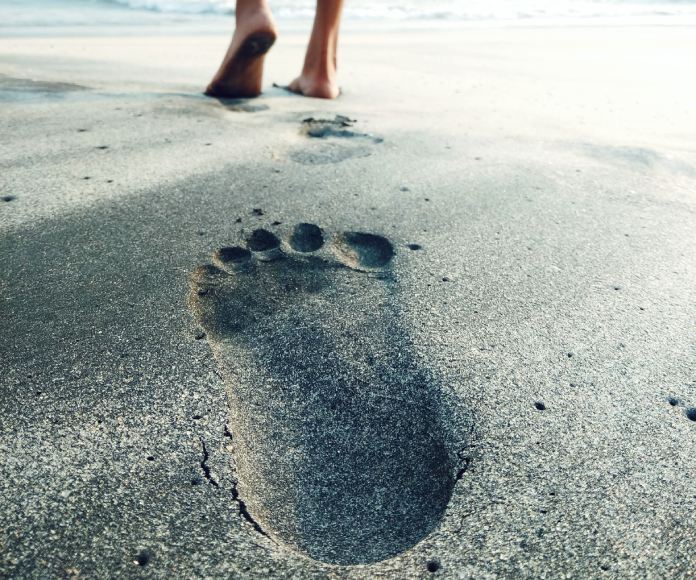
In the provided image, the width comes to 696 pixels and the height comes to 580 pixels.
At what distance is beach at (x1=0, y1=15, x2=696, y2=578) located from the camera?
38.3 inches

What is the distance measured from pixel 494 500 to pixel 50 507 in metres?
0.67

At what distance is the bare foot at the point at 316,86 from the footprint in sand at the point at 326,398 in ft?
4.89

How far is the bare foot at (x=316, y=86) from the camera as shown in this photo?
9.75 ft

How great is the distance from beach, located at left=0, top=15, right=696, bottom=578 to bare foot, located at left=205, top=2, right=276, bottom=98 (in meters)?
0.26

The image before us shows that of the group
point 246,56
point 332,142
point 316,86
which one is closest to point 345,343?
point 332,142

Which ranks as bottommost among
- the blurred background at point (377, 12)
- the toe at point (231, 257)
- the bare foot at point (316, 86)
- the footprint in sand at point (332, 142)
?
the blurred background at point (377, 12)

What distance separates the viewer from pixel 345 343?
4.47 feet

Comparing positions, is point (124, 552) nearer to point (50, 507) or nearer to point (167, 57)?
point (50, 507)

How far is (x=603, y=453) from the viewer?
1.11 metres

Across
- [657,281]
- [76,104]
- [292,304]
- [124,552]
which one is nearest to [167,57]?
[76,104]

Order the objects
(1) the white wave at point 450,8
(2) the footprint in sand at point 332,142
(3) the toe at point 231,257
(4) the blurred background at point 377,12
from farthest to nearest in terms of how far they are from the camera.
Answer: (1) the white wave at point 450,8
(4) the blurred background at point 377,12
(2) the footprint in sand at point 332,142
(3) the toe at point 231,257

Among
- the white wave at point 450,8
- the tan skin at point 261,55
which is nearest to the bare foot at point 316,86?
the tan skin at point 261,55

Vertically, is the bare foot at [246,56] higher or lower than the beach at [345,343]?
higher

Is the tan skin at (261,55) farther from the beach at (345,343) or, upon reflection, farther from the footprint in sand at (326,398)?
the footprint in sand at (326,398)
